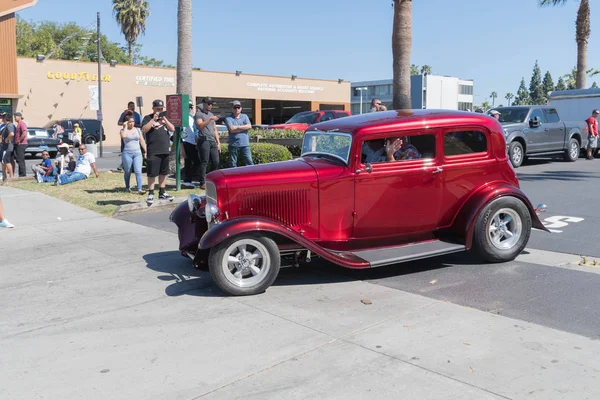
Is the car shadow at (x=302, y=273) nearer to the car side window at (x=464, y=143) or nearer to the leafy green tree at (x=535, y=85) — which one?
the car side window at (x=464, y=143)

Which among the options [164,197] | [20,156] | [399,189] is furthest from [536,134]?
[20,156]

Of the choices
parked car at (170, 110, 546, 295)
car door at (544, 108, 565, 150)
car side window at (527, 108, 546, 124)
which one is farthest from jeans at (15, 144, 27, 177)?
car door at (544, 108, 565, 150)

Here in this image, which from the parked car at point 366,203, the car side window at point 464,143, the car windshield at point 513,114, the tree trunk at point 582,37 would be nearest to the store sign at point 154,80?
the tree trunk at point 582,37

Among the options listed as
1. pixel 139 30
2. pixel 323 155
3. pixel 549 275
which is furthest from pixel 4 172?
pixel 139 30

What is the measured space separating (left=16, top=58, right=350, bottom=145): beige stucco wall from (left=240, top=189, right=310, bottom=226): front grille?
37.1m

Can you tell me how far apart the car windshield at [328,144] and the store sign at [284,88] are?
44.5 metres

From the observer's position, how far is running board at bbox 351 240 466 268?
603 centimetres

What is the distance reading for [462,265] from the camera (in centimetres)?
678

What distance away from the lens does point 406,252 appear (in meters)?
6.25

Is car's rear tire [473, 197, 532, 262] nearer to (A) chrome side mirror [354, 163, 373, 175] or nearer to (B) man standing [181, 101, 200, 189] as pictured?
(A) chrome side mirror [354, 163, 373, 175]

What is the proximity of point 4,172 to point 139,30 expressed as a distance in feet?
154

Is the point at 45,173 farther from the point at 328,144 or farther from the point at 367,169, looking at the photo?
the point at 367,169

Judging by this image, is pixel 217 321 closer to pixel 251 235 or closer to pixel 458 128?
pixel 251 235

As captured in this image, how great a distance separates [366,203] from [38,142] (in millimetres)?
23715
